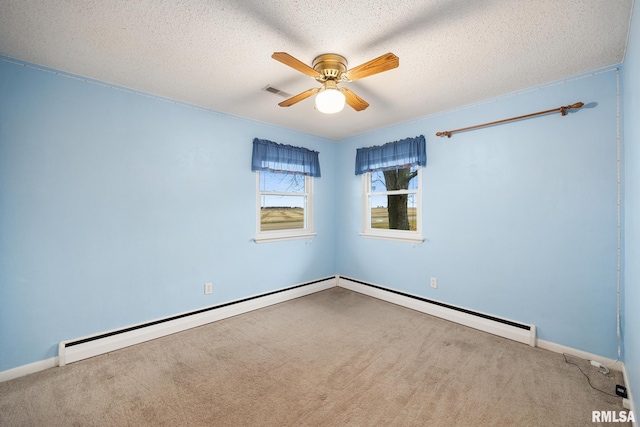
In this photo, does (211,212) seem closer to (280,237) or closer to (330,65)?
(280,237)

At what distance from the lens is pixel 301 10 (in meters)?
1.57

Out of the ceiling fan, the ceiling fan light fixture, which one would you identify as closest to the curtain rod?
the ceiling fan

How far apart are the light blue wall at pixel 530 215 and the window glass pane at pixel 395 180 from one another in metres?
0.23

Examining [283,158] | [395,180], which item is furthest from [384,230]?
[283,158]

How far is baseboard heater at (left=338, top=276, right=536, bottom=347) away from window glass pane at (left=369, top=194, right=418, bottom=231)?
3.02 ft

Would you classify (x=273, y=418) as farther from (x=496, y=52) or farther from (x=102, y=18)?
(x=496, y=52)

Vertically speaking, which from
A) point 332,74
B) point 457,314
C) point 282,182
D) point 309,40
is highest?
point 309,40

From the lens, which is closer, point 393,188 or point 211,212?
point 211,212

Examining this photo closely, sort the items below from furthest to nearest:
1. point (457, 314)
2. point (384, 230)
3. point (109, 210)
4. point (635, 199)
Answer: point (384, 230) < point (457, 314) < point (109, 210) < point (635, 199)

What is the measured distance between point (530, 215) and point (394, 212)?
5.37ft

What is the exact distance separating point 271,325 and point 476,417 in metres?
2.04

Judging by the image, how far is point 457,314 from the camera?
10.0 ft

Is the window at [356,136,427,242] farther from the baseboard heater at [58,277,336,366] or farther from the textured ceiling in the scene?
the baseboard heater at [58,277,336,366]

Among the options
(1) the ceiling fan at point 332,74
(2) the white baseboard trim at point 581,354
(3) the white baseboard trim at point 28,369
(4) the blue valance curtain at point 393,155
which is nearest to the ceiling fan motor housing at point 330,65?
(1) the ceiling fan at point 332,74
